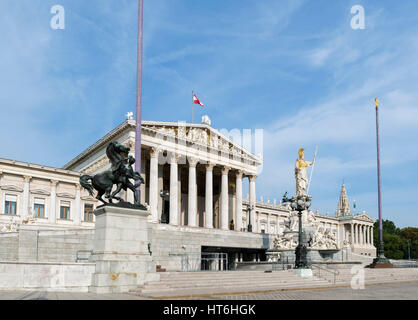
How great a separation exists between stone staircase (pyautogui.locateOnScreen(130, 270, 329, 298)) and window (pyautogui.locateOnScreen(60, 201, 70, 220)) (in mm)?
39046

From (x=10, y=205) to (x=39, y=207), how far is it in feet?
12.0

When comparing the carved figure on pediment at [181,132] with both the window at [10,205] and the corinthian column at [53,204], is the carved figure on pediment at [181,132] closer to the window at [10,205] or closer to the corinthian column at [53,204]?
the corinthian column at [53,204]

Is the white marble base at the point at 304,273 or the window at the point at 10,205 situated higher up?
the window at the point at 10,205

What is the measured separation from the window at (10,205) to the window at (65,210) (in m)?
6.04

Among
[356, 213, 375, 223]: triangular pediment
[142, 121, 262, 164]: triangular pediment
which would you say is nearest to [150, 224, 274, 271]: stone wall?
[142, 121, 262, 164]: triangular pediment

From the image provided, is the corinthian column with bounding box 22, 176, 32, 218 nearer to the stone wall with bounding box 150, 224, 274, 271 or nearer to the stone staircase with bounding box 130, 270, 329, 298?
the stone wall with bounding box 150, 224, 274, 271

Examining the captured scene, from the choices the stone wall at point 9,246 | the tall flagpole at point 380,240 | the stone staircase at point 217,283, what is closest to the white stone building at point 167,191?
the stone wall at point 9,246

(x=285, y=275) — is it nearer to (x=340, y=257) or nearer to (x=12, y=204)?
(x=340, y=257)

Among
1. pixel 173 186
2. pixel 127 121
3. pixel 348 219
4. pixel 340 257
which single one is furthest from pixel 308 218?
pixel 348 219

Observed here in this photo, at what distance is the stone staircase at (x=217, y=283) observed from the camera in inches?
736

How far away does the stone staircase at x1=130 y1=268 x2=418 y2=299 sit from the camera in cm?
1884

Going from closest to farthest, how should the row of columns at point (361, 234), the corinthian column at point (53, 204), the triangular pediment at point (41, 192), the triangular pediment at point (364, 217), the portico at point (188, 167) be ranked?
the triangular pediment at point (41, 192), the portico at point (188, 167), the corinthian column at point (53, 204), the row of columns at point (361, 234), the triangular pediment at point (364, 217)

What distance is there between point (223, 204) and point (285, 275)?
3610cm

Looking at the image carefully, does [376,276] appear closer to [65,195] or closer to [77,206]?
[77,206]
